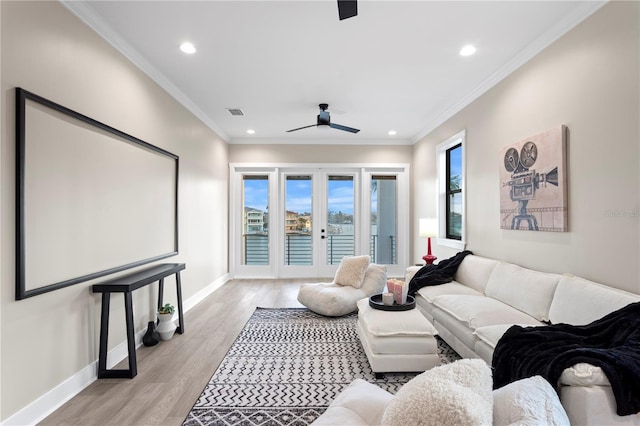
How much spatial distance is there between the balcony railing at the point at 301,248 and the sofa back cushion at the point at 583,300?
438 centimetres

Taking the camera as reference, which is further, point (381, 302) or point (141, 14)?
point (381, 302)

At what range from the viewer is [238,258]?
22.1 ft

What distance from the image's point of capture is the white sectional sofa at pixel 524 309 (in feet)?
4.84

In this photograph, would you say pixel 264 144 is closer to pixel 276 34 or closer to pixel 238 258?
pixel 238 258

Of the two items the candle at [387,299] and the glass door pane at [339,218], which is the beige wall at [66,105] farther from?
the glass door pane at [339,218]

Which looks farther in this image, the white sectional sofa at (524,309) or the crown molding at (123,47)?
the crown molding at (123,47)

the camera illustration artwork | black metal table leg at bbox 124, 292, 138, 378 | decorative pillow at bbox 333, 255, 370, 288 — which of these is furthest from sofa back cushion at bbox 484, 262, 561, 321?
black metal table leg at bbox 124, 292, 138, 378

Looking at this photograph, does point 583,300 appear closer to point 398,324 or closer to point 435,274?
point 398,324

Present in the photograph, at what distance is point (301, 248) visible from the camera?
6.84 metres

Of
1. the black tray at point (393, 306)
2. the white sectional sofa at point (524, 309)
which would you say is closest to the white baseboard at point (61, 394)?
the black tray at point (393, 306)

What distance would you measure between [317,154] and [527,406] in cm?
603

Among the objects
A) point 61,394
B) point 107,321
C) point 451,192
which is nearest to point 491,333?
point 107,321

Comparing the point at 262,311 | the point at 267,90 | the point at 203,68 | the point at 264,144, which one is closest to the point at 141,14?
the point at 203,68

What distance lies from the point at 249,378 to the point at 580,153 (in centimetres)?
312
